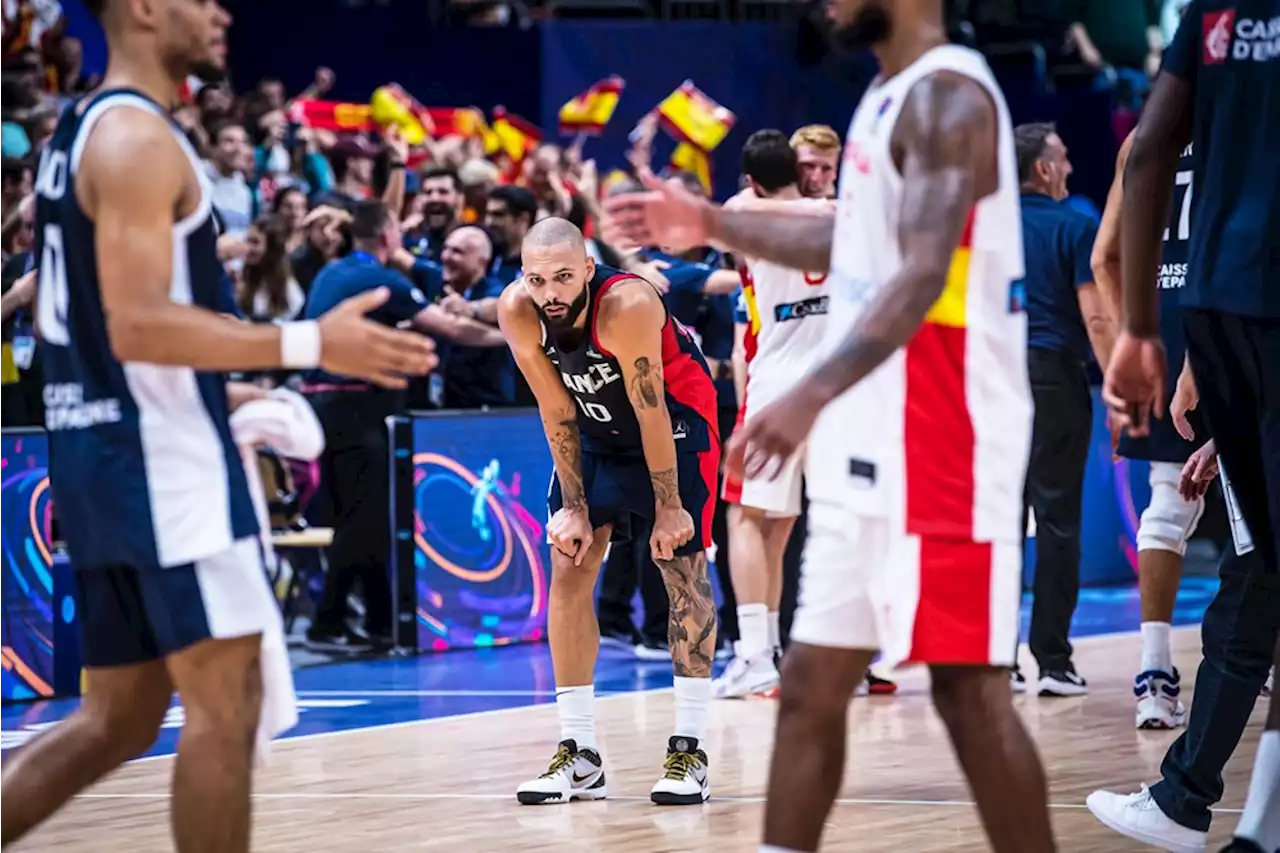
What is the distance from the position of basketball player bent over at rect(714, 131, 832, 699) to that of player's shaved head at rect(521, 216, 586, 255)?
157cm

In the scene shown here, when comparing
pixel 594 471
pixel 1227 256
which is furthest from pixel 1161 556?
pixel 1227 256

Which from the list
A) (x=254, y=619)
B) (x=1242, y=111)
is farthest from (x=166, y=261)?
(x=1242, y=111)

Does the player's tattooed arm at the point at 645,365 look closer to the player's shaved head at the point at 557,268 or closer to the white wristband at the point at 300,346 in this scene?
the player's shaved head at the point at 557,268

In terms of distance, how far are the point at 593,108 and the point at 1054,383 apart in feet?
29.8

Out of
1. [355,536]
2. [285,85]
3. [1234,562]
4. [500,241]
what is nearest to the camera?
[1234,562]

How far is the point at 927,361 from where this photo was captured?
3842mm

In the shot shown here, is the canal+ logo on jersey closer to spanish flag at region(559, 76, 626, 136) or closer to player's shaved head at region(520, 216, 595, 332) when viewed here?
player's shaved head at region(520, 216, 595, 332)

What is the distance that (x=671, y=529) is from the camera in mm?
6441

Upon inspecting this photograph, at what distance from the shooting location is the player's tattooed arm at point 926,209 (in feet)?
12.0

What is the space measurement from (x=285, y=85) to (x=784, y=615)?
10.3 metres

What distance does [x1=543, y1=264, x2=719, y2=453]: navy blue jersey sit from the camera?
6.48 meters

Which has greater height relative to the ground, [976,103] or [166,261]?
[976,103]

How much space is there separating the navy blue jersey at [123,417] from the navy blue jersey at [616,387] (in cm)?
257

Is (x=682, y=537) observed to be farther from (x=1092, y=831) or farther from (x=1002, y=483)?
(x=1002, y=483)
